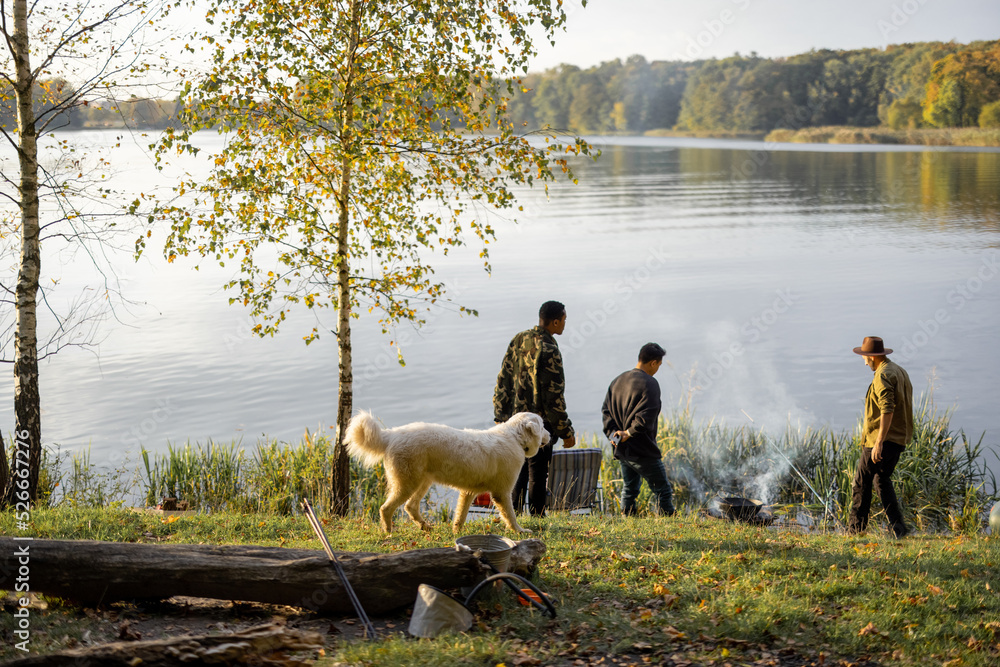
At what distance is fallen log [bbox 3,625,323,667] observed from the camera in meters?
4.01

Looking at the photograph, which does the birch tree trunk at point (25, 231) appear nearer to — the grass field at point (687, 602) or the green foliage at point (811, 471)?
the grass field at point (687, 602)

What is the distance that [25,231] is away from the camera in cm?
841

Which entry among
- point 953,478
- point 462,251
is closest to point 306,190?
point 953,478

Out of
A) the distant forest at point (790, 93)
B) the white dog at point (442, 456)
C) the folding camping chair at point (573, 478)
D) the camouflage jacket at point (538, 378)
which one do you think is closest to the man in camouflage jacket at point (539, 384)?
the camouflage jacket at point (538, 378)

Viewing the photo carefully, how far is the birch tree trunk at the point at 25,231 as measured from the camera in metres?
8.34

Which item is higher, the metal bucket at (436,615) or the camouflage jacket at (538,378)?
the camouflage jacket at (538,378)

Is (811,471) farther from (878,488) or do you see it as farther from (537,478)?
(537,478)

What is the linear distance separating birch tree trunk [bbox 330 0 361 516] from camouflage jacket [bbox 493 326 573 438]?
2267 millimetres

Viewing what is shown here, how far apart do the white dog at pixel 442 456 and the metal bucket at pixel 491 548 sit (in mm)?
1290

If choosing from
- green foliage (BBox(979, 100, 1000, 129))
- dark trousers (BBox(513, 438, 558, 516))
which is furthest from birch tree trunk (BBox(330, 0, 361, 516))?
green foliage (BBox(979, 100, 1000, 129))

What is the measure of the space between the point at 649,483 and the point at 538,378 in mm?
2141

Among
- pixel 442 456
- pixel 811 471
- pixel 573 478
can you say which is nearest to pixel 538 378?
pixel 442 456

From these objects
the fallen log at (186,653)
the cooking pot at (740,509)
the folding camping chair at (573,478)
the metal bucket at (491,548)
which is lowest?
the cooking pot at (740,509)

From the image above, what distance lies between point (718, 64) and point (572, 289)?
4261 inches
